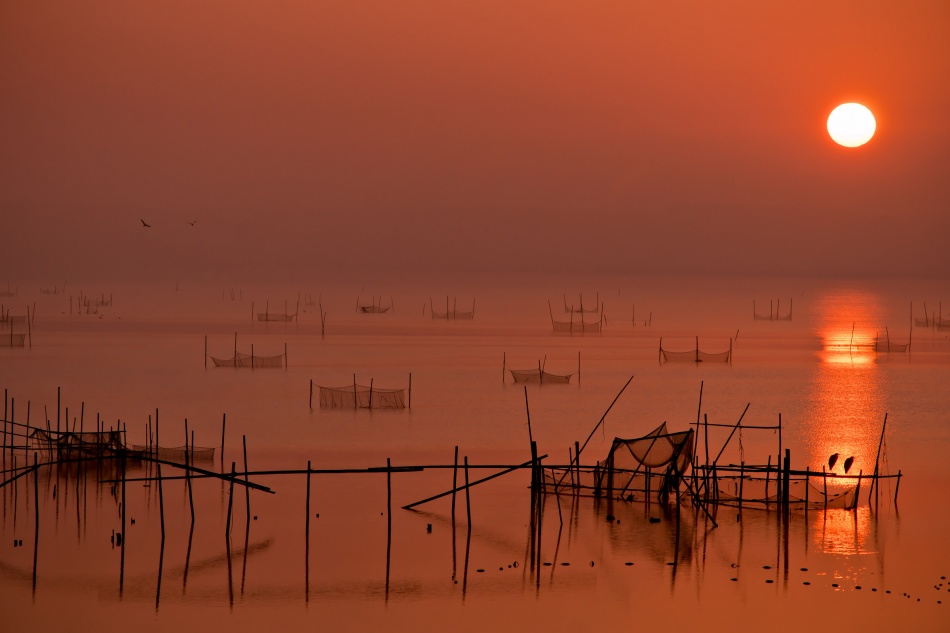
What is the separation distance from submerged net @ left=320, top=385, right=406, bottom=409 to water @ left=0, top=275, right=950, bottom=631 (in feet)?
1.17

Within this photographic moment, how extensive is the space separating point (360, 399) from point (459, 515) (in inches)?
394

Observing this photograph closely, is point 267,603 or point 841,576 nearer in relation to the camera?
point 267,603

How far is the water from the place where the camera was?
11.3 m

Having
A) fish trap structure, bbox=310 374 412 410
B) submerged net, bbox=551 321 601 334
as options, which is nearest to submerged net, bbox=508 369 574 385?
fish trap structure, bbox=310 374 412 410

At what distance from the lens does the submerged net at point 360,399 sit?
2388cm

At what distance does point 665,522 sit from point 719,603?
7.24ft

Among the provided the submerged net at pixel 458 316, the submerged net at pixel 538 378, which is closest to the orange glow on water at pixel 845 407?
the submerged net at pixel 538 378

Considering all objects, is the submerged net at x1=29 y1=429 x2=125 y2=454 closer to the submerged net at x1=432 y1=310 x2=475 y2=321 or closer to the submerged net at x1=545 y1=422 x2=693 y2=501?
the submerged net at x1=545 y1=422 x2=693 y2=501

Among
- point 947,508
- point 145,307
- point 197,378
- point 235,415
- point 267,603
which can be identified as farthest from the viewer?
point 145,307

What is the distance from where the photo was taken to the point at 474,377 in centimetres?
3125

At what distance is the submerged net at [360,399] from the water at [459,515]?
357mm

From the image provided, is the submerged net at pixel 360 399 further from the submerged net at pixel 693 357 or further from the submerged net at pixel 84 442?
the submerged net at pixel 693 357

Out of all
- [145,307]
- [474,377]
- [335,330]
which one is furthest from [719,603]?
[145,307]

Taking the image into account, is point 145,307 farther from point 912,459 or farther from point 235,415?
point 912,459
